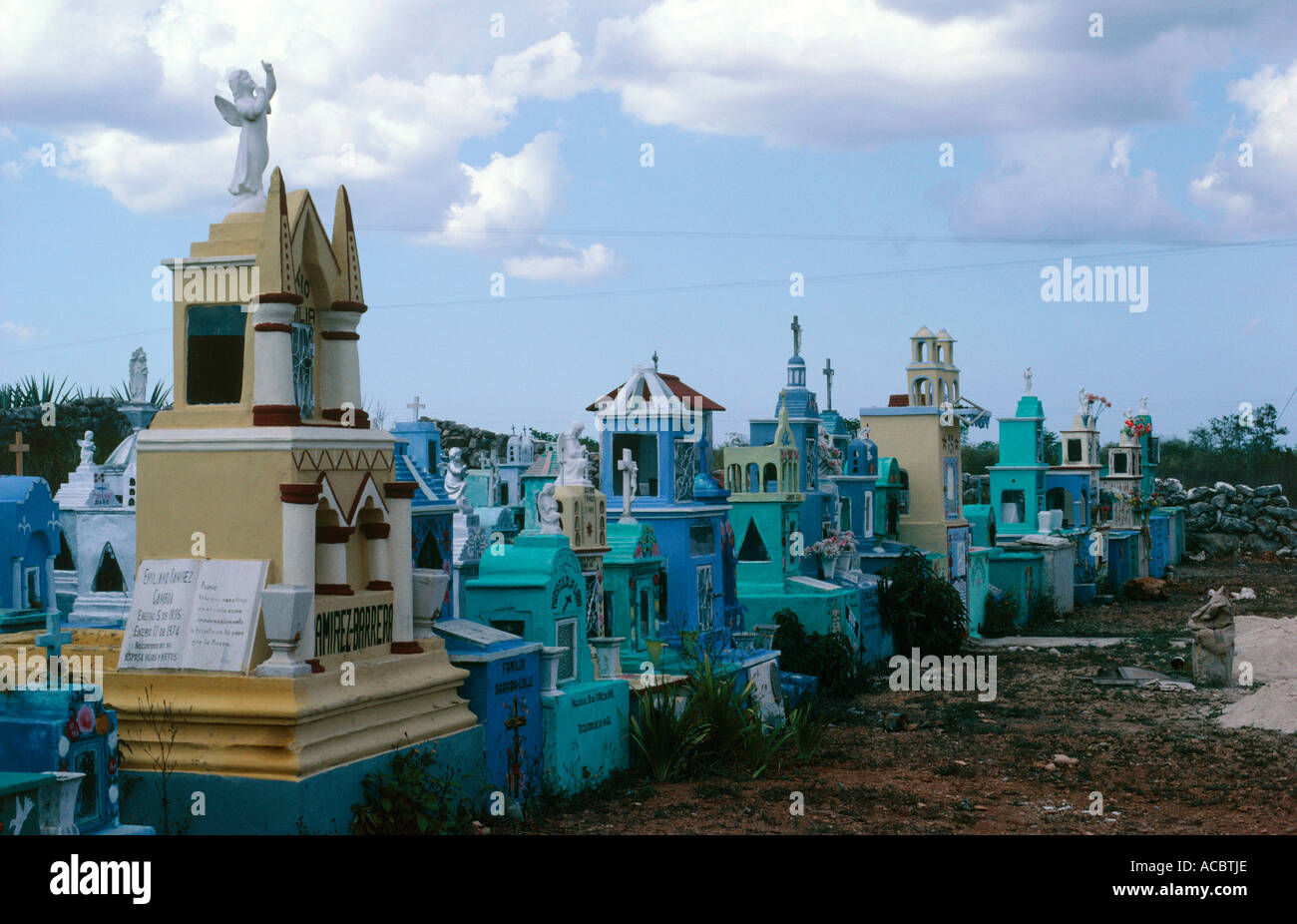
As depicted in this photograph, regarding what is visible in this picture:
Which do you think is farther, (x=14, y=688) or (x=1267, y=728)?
(x=1267, y=728)

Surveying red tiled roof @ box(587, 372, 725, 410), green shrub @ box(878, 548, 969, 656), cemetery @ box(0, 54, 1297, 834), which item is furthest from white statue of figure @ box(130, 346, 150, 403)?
green shrub @ box(878, 548, 969, 656)

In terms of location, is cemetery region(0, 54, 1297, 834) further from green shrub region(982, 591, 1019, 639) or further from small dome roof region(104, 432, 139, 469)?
green shrub region(982, 591, 1019, 639)

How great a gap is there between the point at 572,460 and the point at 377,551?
5118 millimetres

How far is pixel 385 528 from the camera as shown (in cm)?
1259

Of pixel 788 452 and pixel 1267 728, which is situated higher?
pixel 788 452

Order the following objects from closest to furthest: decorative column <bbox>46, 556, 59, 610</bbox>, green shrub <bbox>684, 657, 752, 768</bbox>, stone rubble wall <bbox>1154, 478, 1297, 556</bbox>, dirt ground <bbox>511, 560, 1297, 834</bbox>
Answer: decorative column <bbox>46, 556, 59, 610</bbox>, dirt ground <bbox>511, 560, 1297, 834</bbox>, green shrub <bbox>684, 657, 752, 768</bbox>, stone rubble wall <bbox>1154, 478, 1297, 556</bbox>

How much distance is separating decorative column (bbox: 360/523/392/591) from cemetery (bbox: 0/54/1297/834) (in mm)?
28

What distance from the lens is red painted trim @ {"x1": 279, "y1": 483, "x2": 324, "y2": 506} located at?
1118cm

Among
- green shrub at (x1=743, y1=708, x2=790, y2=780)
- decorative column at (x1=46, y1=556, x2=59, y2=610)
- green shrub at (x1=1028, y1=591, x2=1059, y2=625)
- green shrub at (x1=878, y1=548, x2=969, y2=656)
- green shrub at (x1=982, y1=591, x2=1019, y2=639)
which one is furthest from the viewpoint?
green shrub at (x1=1028, y1=591, x2=1059, y2=625)

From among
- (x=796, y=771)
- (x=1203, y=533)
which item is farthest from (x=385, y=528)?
(x=1203, y=533)

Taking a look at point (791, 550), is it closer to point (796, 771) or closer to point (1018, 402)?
point (796, 771)

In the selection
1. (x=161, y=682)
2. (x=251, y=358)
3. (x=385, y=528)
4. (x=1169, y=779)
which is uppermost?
(x=251, y=358)
